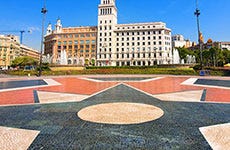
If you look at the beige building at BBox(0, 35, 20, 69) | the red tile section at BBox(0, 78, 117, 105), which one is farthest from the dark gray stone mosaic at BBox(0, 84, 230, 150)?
the beige building at BBox(0, 35, 20, 69)

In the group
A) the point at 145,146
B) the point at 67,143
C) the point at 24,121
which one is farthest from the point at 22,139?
the point at 145,146

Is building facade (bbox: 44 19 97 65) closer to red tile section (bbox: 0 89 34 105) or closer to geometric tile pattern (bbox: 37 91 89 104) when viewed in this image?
red tile section (bbox: 0 89 34 105)

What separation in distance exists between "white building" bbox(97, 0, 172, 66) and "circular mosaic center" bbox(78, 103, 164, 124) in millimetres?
74189

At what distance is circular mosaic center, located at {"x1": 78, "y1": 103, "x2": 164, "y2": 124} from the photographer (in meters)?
5.59

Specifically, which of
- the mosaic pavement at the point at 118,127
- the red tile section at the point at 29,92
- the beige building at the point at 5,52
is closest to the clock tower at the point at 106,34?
the beige building at the point at 5,52

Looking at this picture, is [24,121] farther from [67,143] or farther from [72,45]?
[72,45]

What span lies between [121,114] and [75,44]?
294 feet

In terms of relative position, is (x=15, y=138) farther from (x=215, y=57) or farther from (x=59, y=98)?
(x=215, y=57)

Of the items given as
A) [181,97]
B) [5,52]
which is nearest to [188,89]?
[181,97]

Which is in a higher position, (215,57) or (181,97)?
(215,57)

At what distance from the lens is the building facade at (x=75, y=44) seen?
291 feet

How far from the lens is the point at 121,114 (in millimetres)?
6289

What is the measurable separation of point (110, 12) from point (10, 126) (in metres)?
85.2

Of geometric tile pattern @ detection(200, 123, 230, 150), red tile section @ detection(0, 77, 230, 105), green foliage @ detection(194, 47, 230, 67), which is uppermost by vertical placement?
green foliage @ detection(194, 47, 230, 67)
